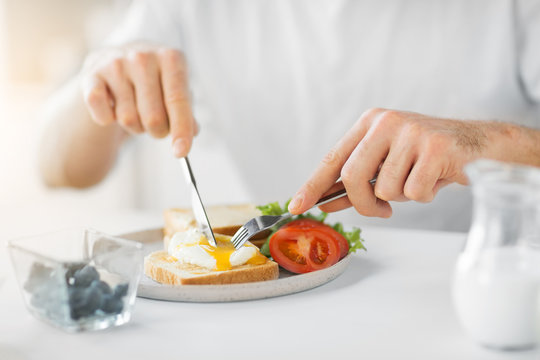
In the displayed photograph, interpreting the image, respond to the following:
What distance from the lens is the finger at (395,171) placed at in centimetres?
110

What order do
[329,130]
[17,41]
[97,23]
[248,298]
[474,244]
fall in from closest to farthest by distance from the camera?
1. [474,244]
2. [248,298]
3. [329,130]
4. [17,41]
5. [97,23]

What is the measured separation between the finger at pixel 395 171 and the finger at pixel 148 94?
611 millimetres

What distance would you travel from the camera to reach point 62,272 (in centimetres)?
82

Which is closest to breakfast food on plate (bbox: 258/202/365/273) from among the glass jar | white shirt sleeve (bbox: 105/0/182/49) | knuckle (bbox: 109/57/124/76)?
the glass jar

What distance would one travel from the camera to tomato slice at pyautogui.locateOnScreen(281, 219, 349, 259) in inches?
47.3

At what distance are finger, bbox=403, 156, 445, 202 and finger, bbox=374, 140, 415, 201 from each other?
14mm

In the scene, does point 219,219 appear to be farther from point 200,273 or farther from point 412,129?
point 412,129

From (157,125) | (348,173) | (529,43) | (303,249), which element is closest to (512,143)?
(348,173)

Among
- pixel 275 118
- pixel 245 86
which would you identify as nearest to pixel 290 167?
pixel 275 118

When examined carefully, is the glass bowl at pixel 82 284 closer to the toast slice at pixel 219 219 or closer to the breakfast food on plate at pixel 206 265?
the breakfast food on plate at pixel 206 265

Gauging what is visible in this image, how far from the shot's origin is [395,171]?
1108 mm

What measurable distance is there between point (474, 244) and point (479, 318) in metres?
0.10

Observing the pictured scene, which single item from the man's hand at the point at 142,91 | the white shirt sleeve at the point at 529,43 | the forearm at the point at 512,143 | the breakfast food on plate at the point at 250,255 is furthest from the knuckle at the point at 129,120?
the white shirt sleeve at the point at 529,43

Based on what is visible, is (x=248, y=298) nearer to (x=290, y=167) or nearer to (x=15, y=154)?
(x=290, y=167)
